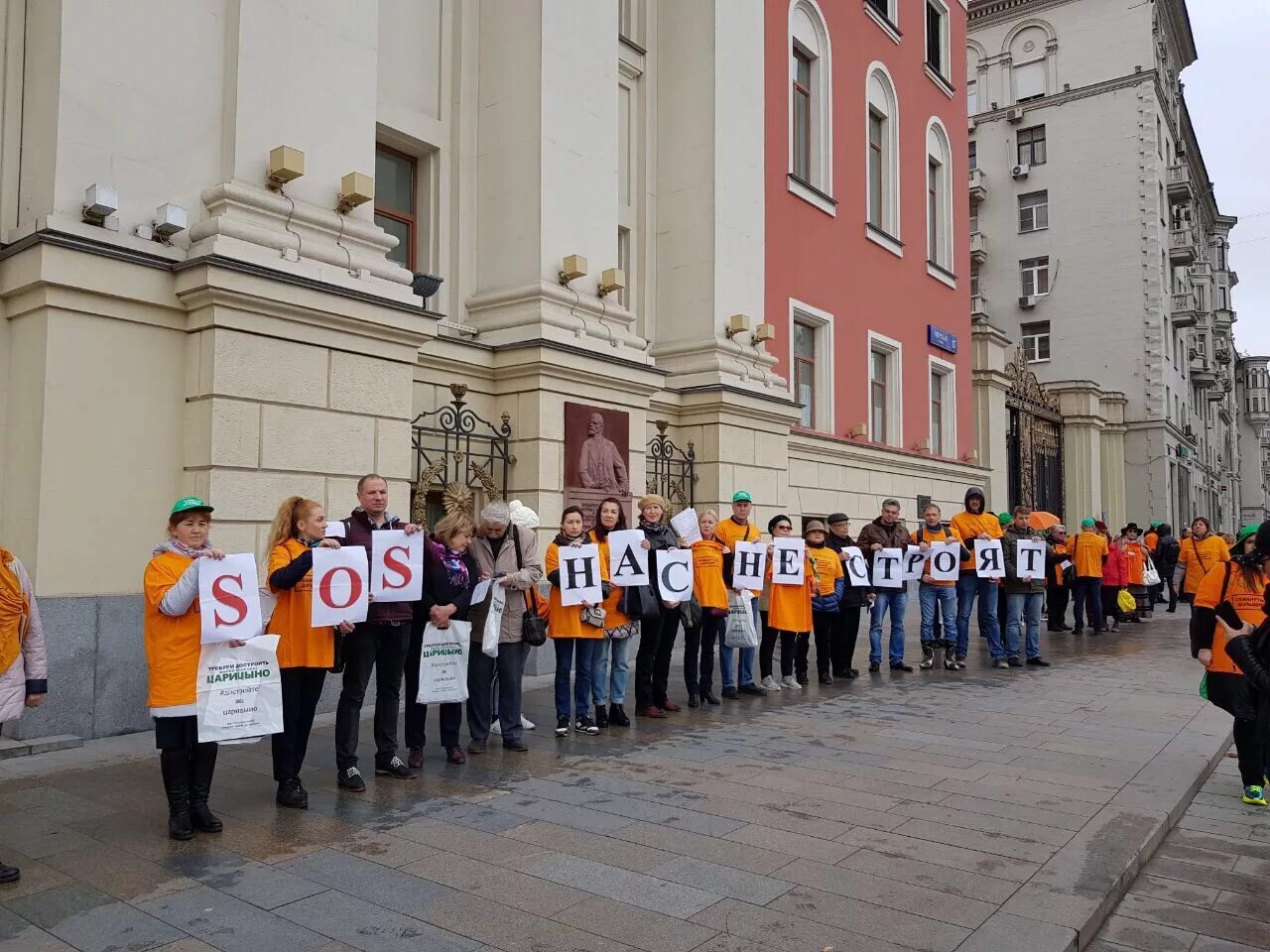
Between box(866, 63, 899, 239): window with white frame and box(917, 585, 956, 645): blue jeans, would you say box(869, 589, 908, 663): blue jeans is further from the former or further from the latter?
box(866, 63, 899, 239): window with white frame

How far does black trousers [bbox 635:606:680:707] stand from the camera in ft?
28.5

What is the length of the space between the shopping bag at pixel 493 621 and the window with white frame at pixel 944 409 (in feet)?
58.6

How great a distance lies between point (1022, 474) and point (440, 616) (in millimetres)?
23827

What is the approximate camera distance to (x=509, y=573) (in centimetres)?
737

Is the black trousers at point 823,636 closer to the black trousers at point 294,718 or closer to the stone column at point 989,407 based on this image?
the black trousers at point 294,718

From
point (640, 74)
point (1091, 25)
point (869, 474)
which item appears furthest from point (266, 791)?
point (1091, 25)

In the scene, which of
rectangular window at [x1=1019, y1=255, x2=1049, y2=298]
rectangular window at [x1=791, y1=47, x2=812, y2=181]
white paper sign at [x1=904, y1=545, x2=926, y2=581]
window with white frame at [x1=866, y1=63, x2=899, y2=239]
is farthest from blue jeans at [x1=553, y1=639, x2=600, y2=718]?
rectangular window at [x1=1019, y1=255, x2=1049, y2=298]

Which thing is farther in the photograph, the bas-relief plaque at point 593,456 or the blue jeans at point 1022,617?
the blue jeans at point 1022,617

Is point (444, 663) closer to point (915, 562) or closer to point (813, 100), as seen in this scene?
point (915, 562)

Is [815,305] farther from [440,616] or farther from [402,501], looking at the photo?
[440,616]

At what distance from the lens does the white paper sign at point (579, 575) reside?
789cm

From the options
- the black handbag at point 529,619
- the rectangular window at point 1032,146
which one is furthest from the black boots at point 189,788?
the rectangular window at point 1032,146

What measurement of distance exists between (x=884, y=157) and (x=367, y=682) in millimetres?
18940

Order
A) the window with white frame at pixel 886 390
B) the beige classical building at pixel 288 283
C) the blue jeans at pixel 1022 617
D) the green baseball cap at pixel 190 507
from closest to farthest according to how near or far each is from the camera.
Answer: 1. the green baseball cap at pixel 190 507
2. the beige classical building at pixel 288 283
3. the blue jeans at pixel 1022 617
4. the window with white frame at pixel 886 390
